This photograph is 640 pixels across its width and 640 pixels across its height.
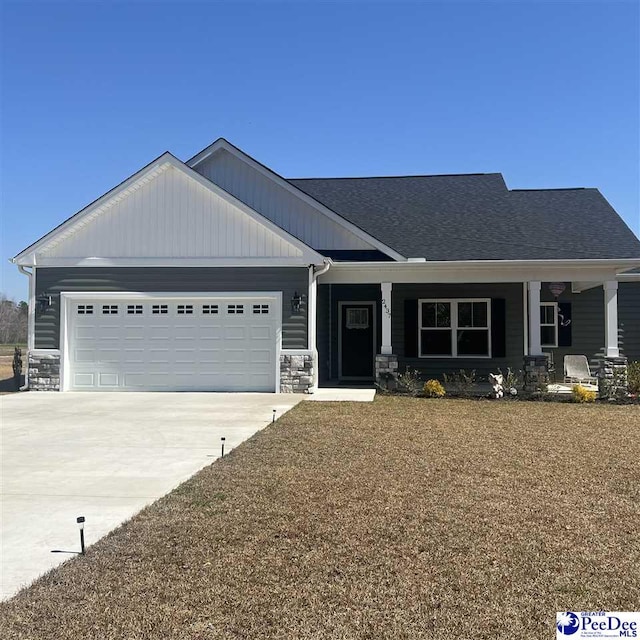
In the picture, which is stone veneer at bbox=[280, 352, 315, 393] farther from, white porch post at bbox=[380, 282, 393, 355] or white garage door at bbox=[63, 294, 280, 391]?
white porch post at bbox=[380, 282, 393, 355]

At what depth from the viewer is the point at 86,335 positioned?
13.2 metres

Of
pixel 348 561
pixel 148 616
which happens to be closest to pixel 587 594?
pixel 348 561

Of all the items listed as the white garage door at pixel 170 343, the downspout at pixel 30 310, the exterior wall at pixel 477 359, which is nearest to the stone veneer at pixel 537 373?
the exterior wall at pixel 477 359

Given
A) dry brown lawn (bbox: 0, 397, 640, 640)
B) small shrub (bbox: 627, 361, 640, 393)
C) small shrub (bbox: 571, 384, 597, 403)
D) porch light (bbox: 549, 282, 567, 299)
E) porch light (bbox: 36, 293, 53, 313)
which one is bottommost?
dry brown lawn (bbox: 0, 397, 640, 640)

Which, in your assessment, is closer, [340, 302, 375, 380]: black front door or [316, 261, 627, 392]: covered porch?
[316, 261, 627, 392]: covered porch

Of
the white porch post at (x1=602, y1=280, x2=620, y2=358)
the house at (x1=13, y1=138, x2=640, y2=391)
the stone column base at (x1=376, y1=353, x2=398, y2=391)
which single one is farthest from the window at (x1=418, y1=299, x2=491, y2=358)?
the white porch post at (x1=602, y1=280, x2=620, y2=358)

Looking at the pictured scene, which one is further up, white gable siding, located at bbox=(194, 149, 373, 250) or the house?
white gable siding, located at bbox=(194, 149, 373, 250)

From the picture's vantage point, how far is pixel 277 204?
1492cm

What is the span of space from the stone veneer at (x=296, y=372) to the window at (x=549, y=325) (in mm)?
6856

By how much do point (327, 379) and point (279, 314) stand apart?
329 cm

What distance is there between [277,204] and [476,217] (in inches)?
A: 212

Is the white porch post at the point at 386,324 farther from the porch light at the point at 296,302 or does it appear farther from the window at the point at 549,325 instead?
the window at the point at 549,325

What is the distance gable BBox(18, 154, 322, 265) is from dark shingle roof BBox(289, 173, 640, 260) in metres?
3.52

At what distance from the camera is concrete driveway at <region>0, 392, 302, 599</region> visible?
13.9ft
